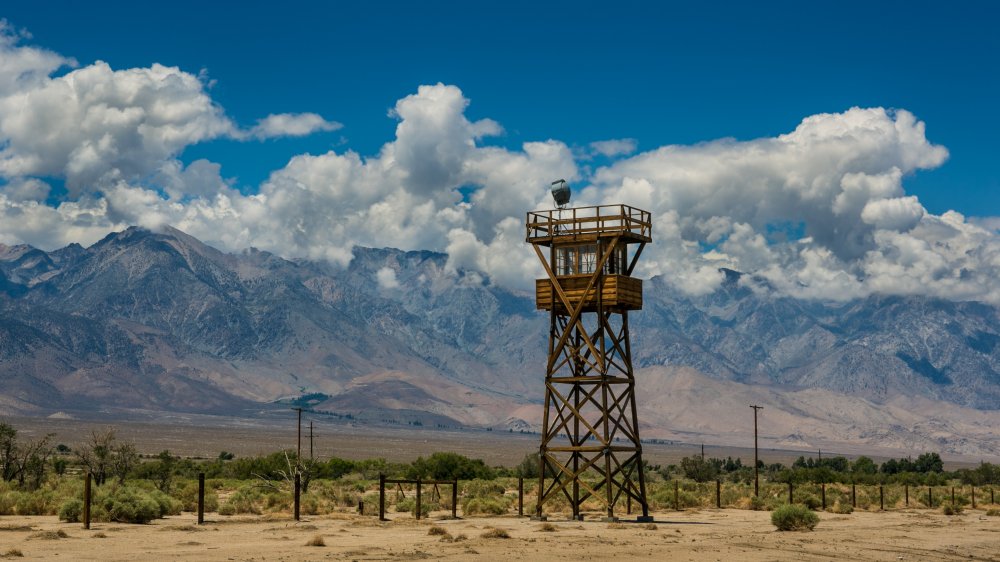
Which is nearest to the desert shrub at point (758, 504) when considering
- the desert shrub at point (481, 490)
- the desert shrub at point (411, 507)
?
the desert shrub at point (481, 490)

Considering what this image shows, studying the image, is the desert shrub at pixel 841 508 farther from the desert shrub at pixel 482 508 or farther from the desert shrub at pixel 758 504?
the desert shrub at pixel 482 508

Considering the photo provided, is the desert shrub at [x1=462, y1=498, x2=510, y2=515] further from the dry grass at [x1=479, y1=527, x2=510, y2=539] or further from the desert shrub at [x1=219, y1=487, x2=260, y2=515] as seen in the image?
the dry grass at [x1=479, y1=527, x2=510, y2=539]

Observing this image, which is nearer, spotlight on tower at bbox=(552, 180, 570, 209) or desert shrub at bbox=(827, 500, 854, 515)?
spotlight on tower at bbox=(552, 180, 570, 209)

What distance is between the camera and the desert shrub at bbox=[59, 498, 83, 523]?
34031mm

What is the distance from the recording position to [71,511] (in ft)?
112

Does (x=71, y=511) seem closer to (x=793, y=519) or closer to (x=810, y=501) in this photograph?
(x=793, y=519)

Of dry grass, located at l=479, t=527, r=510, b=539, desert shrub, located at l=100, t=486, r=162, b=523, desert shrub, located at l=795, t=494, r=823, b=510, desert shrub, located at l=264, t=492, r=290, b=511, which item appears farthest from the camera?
desert shrub, located at l=795, t=494, r=823, b=510

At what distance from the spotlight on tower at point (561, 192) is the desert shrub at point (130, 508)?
630 inches

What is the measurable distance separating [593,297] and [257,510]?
13931 mm

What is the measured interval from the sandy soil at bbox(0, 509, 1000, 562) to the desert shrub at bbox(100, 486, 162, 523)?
43 cm

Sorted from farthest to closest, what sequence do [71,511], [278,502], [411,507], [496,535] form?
[278,502] < [411,507] < [71,511] < [496,535]

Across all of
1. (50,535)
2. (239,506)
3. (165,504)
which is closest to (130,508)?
(165,504)

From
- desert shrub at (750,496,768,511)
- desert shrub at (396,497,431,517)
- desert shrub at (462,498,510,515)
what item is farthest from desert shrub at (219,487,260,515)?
desert shrub at (750,496,768,511)

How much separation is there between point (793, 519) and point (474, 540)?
1141 cm
